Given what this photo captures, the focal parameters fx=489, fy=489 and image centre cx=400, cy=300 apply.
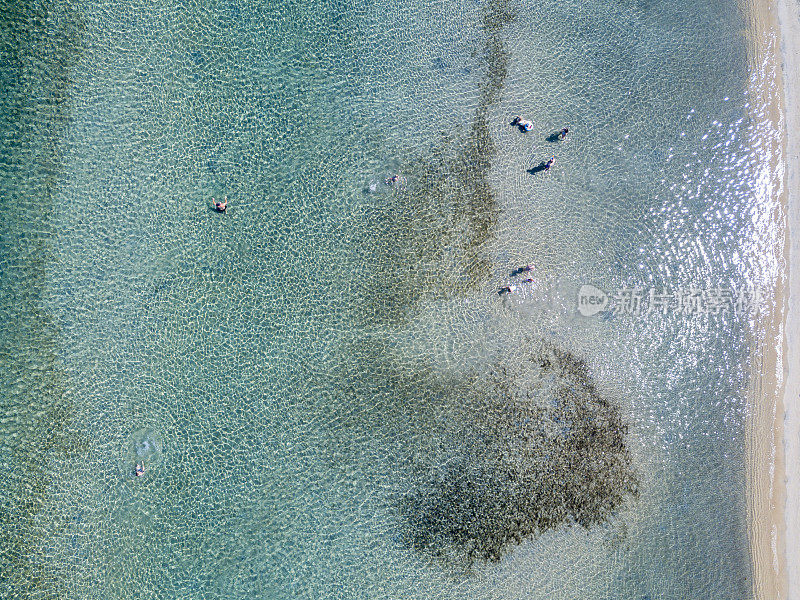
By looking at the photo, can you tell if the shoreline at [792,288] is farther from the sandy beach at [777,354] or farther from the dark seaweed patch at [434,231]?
the dark seaweed patch at [434,231]

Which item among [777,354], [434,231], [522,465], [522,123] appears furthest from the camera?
[777,354]

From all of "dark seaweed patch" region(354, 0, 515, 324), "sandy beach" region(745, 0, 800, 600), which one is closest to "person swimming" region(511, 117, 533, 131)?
"dark seaweed patch" region(354, 0, 515, 324)

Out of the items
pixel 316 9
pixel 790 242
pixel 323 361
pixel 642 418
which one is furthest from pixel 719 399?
pixel 316 9

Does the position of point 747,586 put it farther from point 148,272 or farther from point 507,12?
point 148,272

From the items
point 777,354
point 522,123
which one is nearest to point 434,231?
point 522,123

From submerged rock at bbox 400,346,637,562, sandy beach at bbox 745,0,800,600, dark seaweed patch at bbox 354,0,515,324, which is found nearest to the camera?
submerged rock at bbox 400,346,637,562

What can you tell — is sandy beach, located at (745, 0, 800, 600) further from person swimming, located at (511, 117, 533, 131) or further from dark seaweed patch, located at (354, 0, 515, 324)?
dark seaweed patch, located at (354, 0, 515, 324)

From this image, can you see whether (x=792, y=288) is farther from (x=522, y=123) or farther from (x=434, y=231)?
(x=434, y=231)
